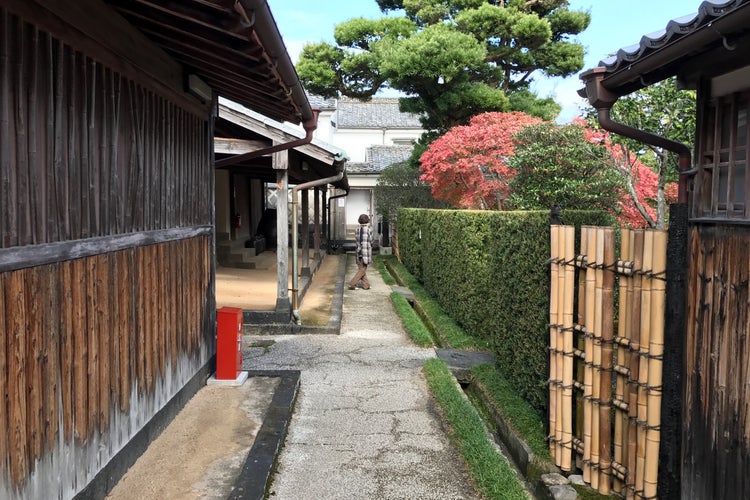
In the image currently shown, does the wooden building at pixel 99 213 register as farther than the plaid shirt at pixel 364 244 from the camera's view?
No

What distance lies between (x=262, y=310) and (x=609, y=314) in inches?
261

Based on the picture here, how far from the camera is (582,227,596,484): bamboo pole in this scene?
4.32 m

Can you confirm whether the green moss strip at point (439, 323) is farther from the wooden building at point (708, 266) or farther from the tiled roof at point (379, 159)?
the tiled roof at point (379, 159)

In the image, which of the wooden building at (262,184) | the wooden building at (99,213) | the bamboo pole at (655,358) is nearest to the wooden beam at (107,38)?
the wooden building at (99,213)

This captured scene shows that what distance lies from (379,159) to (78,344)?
3010 centimetres

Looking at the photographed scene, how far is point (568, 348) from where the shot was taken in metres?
4.61

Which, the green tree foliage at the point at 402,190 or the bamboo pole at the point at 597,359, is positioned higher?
the green tree foliage at the point at 402,190

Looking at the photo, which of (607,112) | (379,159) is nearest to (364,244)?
(607,112)

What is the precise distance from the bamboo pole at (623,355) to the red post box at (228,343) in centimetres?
393

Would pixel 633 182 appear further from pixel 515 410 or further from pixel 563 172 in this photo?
pixel 515 410

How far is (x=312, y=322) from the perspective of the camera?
1020cm

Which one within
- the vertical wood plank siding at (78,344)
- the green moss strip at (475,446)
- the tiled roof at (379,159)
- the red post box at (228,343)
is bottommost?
the green moss strip at (475,446)

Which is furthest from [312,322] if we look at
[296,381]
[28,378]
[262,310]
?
[28,378]

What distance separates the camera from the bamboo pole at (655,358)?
12.1 feet
